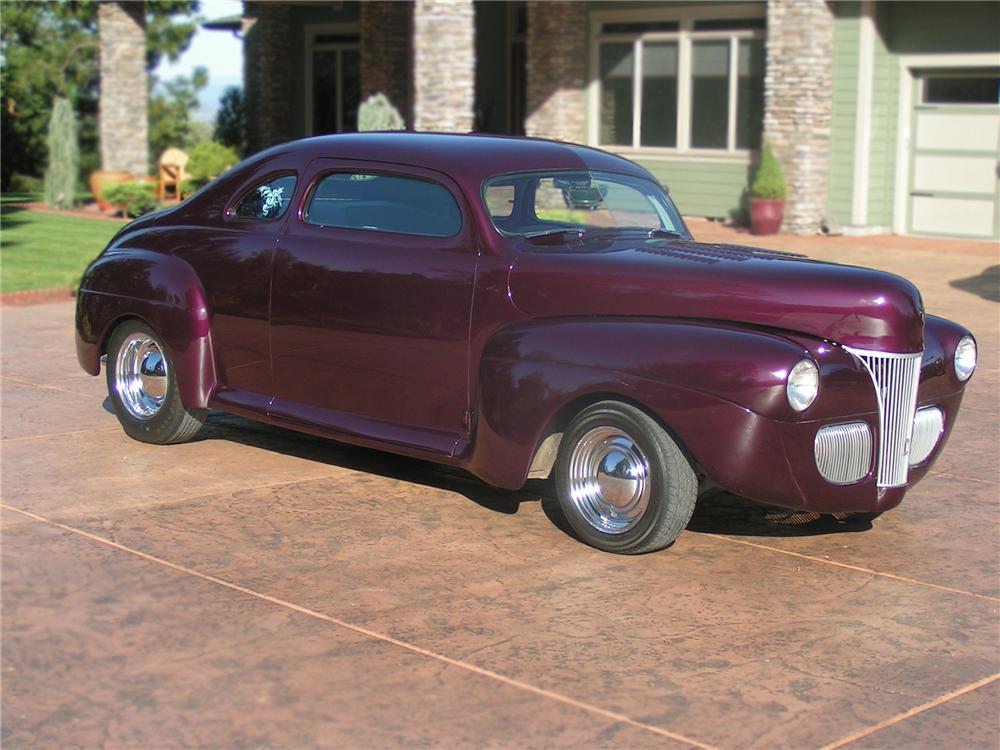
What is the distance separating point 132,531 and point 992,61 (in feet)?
54.4

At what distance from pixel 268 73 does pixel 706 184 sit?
11.2 metres

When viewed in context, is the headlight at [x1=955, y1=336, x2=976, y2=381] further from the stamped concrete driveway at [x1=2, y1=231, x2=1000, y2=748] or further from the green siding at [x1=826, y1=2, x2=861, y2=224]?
the green siding at [x1=826, y1=2, x2=861, y2=224]

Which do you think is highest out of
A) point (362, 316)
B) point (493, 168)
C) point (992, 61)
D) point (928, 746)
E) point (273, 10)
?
point (273, 10)

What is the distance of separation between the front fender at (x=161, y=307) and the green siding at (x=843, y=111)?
1508 cm

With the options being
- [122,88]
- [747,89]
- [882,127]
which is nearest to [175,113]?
[122,88]

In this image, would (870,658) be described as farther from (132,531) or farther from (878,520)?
(132,531)

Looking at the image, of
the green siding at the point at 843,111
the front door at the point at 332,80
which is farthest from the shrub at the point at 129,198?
the green siding at the point at 843,111

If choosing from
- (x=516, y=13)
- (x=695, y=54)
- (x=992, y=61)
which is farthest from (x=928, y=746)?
(x=516, y=13)

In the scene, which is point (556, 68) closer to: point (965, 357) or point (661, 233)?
point (661, 233)

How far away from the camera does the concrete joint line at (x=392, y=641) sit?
4211 mm

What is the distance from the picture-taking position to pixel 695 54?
74.0ft

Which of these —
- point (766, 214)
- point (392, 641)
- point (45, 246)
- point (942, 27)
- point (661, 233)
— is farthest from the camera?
point (766, 214)

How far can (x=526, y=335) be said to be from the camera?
19.8ft

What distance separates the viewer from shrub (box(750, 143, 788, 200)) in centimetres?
2045
